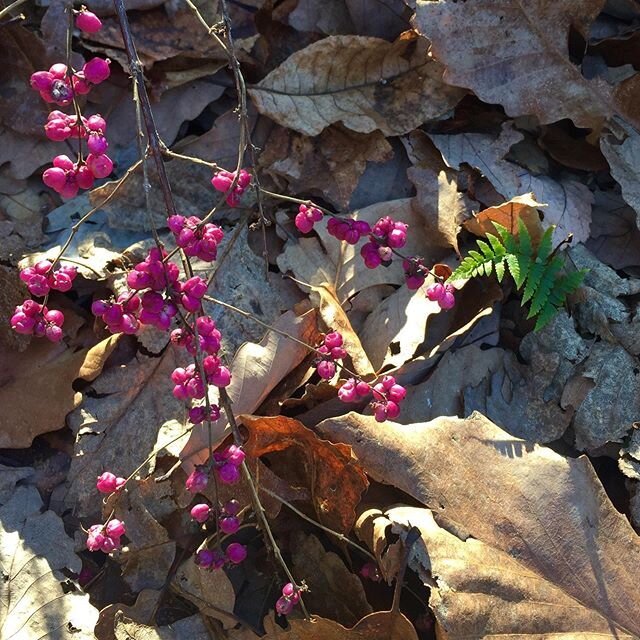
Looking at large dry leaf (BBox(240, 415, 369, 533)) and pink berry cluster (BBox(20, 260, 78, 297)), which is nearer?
pink berry cluster (BBox(20, 260, 78, 297))

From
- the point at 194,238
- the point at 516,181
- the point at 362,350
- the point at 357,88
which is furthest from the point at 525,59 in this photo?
the point at 194,238

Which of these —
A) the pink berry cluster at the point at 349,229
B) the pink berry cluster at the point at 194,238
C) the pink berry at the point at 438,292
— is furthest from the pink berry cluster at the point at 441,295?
the pink berry cluster at the point at 194,238

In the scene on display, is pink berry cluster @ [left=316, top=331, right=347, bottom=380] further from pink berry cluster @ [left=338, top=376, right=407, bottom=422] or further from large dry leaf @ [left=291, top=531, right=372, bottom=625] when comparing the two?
large dry leaf @ [left=291, top=531, right=372, bottom=625]

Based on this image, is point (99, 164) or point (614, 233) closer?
point (99, 164)

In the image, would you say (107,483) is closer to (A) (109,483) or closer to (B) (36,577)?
(A) (109,483)

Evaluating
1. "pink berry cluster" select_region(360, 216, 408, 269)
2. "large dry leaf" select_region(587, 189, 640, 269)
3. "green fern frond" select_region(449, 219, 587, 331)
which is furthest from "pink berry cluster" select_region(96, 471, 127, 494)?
"large dry leaf" select_region(587, 189, 640, 269)

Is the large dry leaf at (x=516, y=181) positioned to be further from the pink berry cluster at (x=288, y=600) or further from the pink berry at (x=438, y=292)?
the pink berry cluster at (x=288, y=600)
